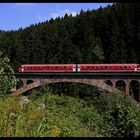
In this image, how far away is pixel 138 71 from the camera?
169 feet

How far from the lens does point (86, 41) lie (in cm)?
10450

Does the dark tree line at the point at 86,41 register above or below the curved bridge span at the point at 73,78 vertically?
above

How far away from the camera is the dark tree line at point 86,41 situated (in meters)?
94.0

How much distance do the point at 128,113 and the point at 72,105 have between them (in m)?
3.65

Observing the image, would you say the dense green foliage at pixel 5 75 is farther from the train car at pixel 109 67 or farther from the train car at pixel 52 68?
the train car at pixel 52 68

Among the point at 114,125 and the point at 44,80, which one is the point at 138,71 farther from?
the point at 114,125

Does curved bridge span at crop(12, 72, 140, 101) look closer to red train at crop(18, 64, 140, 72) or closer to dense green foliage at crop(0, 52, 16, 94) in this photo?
red train at crop(18, 64, 140, 72)

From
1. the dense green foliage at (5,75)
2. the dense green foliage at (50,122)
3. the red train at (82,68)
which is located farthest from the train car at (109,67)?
the dense green foliage at (50,122)

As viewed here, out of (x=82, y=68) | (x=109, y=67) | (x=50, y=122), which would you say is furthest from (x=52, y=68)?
(x=50, y=122)

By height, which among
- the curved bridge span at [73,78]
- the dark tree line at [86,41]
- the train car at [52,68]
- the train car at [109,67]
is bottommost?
the curved bridge span at [73,78]

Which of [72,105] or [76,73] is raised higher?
[76,73]

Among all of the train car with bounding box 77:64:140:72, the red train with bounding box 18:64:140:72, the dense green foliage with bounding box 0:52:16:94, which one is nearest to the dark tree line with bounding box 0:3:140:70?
the red train with bounding box 18:64:140:72

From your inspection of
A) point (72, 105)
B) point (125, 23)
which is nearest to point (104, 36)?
point (125, 23)

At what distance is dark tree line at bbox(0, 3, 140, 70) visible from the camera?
9400 cm
